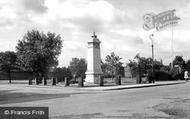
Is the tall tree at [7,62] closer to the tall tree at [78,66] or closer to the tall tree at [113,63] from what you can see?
the tall tree at [113,63]

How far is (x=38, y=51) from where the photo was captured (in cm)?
4794

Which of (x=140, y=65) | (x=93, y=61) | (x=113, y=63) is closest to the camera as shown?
(x=93, y=61)

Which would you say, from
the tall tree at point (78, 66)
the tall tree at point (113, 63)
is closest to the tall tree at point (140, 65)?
the tall tree at point (113, 63)

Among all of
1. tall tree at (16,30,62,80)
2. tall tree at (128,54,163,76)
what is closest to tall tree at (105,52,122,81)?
tall tree at (128,54,163,76)

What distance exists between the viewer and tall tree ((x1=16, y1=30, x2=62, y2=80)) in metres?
47.8

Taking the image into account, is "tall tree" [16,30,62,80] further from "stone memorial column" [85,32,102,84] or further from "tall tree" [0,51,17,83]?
"tall tree" [0,51,17,83]

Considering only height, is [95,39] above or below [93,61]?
above

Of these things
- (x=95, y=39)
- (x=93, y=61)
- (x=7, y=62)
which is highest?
(x=95, y=39)

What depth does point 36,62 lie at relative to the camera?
4806 cm

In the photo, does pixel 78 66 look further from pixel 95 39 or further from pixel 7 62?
pixel 95 39

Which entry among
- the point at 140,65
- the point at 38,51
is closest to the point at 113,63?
the point at 140,65

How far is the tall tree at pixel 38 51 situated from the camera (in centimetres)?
4778

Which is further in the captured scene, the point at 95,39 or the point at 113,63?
the point at 113,63

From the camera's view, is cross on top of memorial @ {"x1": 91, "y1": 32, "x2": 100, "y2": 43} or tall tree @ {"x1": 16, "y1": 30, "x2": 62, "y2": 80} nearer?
cross on top of memorial @ {"x1": 91, "y1": 32, "x2": 100, "y2": 43}
